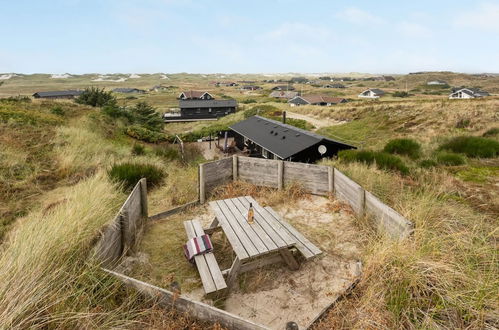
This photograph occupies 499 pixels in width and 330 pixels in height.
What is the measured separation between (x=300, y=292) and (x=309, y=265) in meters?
0.75

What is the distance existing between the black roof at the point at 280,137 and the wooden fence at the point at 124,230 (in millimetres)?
9113

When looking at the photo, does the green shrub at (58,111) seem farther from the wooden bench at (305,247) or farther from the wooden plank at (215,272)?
the wooden bench at (305,247)

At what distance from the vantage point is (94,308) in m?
2.89

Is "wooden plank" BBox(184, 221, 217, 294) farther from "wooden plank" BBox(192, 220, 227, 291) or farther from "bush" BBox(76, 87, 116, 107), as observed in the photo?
"bush" BBox(76, 87, 116, 107)

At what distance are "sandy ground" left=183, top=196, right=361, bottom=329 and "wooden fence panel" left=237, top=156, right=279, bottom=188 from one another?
251 cm

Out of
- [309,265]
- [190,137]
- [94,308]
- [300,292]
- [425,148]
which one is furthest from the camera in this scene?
[190,137]

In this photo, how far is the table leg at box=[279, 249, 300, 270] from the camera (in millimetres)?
4733

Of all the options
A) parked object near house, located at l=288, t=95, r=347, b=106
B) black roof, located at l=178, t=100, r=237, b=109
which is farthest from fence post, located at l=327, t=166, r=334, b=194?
parked object near house, located at l=288, t=95, r=347, b=106

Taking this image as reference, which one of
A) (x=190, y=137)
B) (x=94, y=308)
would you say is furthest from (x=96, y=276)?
(x=190, y=137)

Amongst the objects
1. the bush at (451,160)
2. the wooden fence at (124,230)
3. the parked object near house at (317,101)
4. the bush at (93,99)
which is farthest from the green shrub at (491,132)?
the parked object near house at (317,101)

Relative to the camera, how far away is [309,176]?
27.2 ft

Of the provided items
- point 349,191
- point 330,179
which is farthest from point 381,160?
point 349,191

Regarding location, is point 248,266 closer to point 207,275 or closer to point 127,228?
point 207,275

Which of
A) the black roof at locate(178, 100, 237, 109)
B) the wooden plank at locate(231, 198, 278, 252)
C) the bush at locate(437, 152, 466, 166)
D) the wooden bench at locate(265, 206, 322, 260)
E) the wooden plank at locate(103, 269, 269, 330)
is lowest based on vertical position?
the bush at locate(437, 152, 466, 166)
